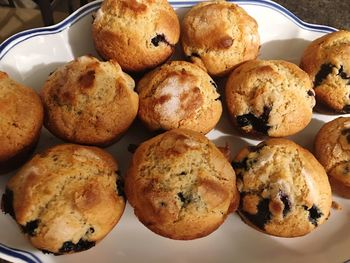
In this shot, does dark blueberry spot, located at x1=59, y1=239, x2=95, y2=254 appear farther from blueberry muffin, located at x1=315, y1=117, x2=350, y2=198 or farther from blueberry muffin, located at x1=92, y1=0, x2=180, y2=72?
blueberry muffin, located at x1=315, y1=117, x2=350, y2=198

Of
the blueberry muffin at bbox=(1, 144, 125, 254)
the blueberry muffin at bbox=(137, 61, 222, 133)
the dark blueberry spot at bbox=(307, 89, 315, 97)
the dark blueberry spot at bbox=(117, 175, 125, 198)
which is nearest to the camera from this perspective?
the blueberry muffin at bbox=(1, 144, 125, 254)

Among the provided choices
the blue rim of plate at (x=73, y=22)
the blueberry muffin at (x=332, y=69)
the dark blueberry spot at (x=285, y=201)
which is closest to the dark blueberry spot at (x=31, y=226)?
the blue rim of plate at (x=73, y=22)

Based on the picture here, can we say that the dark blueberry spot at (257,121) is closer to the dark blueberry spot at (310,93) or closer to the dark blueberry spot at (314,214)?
the dark blueberry spot at (310,93)

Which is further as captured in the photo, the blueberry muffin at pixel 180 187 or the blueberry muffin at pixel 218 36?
the blueberry muffin at pixel 218 36

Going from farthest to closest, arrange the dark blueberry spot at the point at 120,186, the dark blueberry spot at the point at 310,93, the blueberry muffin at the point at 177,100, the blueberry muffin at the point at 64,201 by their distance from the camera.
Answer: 1. the dark blueberry spot at the point at 310,93
2. the blueberry muffin at the point at 177,100
3. the dark blueberry spot at the point at 120,186
4. the blueberry muffin at the point at 64,201

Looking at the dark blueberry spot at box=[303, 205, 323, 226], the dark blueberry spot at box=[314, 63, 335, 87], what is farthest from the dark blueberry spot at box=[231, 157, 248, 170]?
the dark blueberry spot at box=[314, 63, 335, 87]

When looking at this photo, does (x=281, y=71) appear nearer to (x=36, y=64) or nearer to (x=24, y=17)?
(x=36, y=64)

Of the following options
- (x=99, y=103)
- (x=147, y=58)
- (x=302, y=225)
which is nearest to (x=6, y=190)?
(x=99, y=103)
